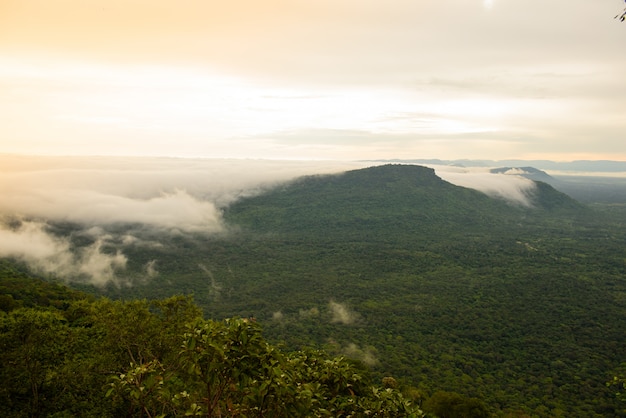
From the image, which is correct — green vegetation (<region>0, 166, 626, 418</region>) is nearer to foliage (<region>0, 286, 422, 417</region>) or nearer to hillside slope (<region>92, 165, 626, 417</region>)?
foliage (<region>0, 286, 422, 417</region>)

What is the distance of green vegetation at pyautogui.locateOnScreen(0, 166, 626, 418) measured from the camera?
200ft

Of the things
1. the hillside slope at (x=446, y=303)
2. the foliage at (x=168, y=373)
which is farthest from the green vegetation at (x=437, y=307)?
the hillside slope at (x=446, y=303)

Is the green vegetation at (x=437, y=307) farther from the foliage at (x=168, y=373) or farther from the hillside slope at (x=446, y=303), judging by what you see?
the hillside slope at (x=446, y=303)

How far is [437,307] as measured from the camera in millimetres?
101688

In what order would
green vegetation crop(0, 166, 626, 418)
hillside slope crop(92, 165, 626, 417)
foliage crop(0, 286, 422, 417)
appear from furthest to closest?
hillside slope crop(92, 165, 626, 417)
green vegetation crop(0, 166, 626, 418)
foliage crop(0, 286, 422, 417)

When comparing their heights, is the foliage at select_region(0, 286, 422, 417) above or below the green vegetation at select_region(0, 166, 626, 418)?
above

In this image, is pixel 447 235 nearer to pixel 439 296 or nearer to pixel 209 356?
pixel 439 296

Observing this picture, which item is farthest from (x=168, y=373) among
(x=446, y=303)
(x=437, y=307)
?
(x=446, y=303)

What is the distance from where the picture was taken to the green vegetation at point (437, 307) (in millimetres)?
61000

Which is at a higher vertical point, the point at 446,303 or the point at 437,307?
the point at 446,303

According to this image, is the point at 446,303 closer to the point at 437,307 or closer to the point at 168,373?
the point at 437,307

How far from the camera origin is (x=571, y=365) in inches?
2886

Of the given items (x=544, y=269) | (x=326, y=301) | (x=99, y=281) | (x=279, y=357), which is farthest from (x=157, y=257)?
(x=279, y=357)

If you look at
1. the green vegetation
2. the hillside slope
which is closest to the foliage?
the green vegetation
